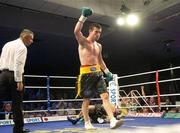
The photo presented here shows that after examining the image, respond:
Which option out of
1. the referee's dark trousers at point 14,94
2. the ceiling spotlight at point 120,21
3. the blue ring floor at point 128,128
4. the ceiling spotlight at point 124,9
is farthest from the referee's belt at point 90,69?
the ceiling spotlight at point 120,21

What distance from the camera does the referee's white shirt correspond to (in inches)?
114

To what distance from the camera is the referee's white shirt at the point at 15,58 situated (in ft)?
9.54

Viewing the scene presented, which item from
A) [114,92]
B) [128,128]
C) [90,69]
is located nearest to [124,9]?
[114,92]

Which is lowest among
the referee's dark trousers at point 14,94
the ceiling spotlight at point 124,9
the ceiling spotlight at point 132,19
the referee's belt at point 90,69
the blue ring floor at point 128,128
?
the blue ring floor at point 128,128

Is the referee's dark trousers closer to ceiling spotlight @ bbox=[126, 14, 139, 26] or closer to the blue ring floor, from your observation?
the blue ring floor

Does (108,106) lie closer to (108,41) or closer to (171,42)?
(108,41)

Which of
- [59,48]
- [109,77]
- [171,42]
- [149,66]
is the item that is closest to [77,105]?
[59,48]

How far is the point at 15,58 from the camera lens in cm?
293

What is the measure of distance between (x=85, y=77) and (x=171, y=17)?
4.98 metres

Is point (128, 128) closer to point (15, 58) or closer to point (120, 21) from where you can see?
point (15, 58)

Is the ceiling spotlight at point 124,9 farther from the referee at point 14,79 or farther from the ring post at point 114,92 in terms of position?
the referee at point 14,79

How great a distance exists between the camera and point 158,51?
11.8 metres

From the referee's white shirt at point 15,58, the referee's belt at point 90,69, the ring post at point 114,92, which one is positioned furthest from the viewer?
the ring post at point 114,92

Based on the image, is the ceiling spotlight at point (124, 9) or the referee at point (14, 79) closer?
the referee at point (14, 79)
